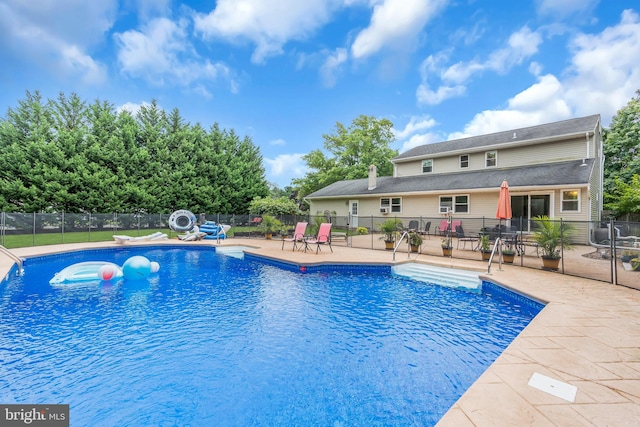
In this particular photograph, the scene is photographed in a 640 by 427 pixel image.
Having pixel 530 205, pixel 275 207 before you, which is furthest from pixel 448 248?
pixel 275 207

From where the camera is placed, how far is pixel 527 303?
5.49 meters

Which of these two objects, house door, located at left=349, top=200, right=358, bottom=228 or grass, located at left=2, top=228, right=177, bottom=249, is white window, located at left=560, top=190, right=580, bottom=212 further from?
grass, located at left=2, top=228, right=177, bottom=249

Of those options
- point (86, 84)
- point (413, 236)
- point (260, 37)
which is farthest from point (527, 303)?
point (86, 84)

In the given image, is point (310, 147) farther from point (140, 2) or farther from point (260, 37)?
point (140, 2)

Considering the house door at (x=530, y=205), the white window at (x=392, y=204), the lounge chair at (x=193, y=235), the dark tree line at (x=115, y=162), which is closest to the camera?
the house door at (x=530, y=205)

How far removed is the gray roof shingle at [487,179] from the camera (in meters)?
12.9

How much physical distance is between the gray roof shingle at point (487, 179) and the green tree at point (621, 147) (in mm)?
9989

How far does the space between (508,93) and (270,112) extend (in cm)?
1695

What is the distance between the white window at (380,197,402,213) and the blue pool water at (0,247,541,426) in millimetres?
12230

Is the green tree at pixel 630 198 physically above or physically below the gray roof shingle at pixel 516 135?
below

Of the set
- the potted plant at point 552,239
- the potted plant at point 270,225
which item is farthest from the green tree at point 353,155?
the potted plant at point 552,239

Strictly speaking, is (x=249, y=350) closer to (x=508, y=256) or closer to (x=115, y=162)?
(x=508, y=256)

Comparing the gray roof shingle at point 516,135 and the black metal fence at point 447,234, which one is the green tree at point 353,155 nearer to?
the gray roof shingle at point 516,135

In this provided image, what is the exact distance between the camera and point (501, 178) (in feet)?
49.6
